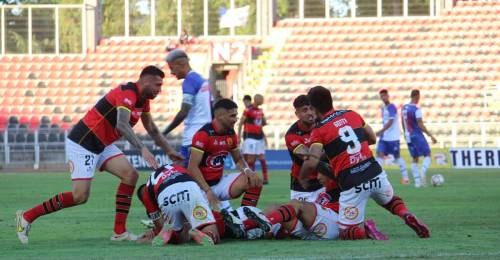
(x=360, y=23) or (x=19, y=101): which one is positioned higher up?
(x=360, y=23)

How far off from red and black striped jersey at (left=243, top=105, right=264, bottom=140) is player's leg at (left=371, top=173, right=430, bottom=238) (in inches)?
655

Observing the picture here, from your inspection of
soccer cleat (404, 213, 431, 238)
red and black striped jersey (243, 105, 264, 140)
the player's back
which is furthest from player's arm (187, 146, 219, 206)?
red and black striped jersey (243, 105, 264, 140)

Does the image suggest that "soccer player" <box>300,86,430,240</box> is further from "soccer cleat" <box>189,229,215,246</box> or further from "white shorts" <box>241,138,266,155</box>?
"white shorts" <box>241,138,266,155</box>

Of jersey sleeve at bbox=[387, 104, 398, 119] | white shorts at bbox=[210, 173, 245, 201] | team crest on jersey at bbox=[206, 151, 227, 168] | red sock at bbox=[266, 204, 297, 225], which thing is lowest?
red sock at bbox=[266, 204, 297, 225]

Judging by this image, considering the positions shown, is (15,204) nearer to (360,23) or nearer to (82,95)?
(82,95)

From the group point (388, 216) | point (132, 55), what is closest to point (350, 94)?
point (132, 55)

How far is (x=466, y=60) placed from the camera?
1715 inches

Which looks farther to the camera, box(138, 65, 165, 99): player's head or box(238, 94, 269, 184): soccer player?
box(238, 94, 269, 184): soccer player

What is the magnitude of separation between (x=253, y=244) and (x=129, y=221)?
471 centimetres

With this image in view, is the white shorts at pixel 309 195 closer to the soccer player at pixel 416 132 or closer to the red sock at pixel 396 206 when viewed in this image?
the red sock at pixel 396 206

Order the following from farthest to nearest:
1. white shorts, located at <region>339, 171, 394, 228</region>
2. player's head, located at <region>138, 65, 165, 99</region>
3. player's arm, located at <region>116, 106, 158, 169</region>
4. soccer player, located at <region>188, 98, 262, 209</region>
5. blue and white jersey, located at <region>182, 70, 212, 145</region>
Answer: blue and white jersey, located at <region>182, 70, 212, 145</region> → soccer player, located at <region>188, 98, 262, 209</region> → player's head, located at <region>138, 65, 165, 99</region> → player's arm, located at <region>116, 106, 158, 169</region> → white shorts, located at <region>339, 171, 394, 228</region>

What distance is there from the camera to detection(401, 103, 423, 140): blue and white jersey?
85.5 feet

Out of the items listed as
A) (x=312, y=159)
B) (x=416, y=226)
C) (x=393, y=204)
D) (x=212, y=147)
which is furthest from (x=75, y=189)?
(x=416, y=226)

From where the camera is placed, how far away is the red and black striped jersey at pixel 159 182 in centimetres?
1169
